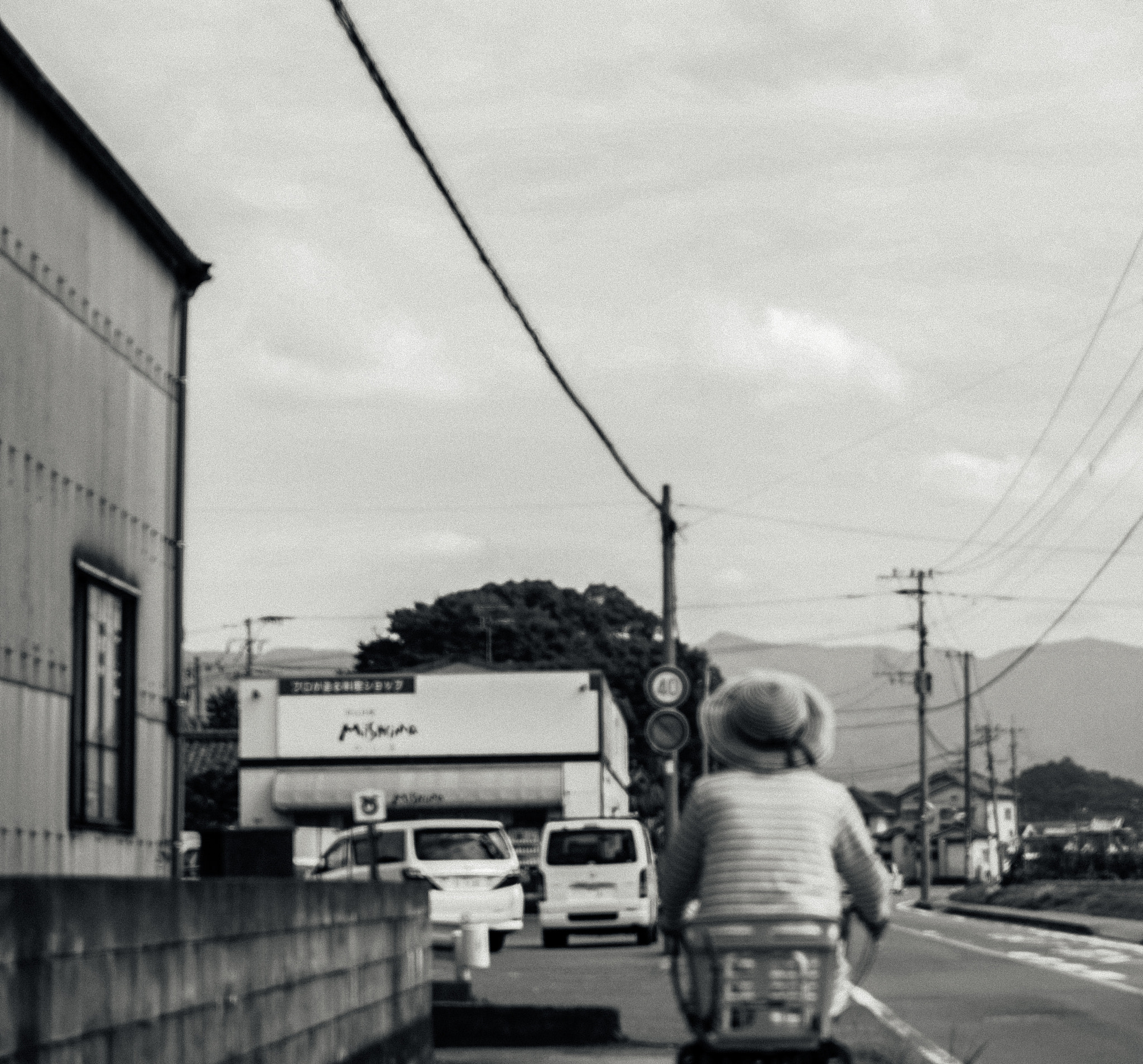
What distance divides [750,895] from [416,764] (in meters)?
51.8

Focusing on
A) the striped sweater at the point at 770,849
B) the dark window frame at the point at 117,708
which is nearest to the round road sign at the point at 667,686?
the dark window frame at the point at 117,708

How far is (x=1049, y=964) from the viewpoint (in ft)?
75.7

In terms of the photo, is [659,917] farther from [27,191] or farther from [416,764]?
[416,764]

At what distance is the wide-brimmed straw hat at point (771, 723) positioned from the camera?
20.2 feet

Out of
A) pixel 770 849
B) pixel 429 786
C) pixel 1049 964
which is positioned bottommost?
pixel 1049 964

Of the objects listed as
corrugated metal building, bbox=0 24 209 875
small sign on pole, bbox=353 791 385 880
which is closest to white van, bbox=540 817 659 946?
small sign on pole, bbox=353 791 385 880

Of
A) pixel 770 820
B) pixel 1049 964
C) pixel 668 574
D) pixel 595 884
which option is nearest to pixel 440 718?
pixel 595 884

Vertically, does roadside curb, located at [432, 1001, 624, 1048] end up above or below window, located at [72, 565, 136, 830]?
below

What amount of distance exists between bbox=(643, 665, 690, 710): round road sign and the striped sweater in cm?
1764

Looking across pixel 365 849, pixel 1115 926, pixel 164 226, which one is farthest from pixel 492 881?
pixel 164 226

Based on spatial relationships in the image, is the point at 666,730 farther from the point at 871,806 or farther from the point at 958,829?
the point at 871,806

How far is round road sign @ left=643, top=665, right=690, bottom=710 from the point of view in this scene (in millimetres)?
24078

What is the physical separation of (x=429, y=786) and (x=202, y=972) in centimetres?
5007

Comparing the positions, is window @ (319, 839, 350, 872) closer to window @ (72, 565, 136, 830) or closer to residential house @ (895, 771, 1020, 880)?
window @ (72, 565, 136, 830)
